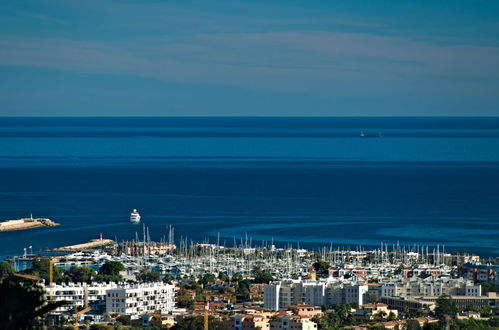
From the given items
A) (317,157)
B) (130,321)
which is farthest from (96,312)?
(317,157)

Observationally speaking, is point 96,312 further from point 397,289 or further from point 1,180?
point 1,180

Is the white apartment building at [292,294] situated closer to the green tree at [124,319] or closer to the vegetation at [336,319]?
the vegetation at [336,319]

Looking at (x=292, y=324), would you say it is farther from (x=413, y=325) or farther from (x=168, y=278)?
(x=168, y=278)

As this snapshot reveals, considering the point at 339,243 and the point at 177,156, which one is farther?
the point at 177,156

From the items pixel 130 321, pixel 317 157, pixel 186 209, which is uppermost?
pixel 317 157

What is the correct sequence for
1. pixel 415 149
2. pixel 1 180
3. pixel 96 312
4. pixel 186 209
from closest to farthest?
pixel 96 312 < pixel 186 209 < pixel 1 180 < pixel 415 149

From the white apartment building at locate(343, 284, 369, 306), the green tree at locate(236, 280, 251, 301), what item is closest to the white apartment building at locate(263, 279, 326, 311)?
the white apartment building at locate(343, 284, 369, 306)

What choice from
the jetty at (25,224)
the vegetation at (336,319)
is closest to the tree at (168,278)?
the vegetation at (336,319)
